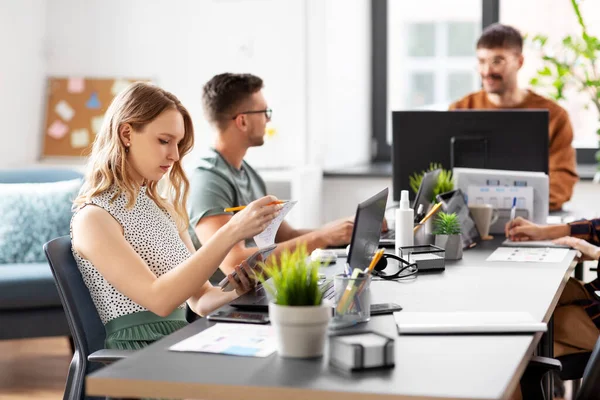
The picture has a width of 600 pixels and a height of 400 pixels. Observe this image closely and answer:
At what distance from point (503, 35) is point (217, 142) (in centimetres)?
170

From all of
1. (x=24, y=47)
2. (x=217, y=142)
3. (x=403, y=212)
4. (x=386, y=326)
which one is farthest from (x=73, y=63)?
(x=386, y=326)

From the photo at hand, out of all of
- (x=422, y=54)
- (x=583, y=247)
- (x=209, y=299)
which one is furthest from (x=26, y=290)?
Result: (x=422, y=54)

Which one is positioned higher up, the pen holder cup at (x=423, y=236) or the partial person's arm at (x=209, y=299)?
the pen holder cup at (x=423, y=236)

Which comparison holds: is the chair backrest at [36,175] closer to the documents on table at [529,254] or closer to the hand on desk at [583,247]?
the documents on table at [529,254]

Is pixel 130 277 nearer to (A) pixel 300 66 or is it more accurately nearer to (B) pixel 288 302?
(B) pixel 288 302

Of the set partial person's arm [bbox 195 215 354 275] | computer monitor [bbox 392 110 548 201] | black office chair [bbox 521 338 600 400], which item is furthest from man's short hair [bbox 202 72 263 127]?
black office chair [bbox 521 338 600 400]

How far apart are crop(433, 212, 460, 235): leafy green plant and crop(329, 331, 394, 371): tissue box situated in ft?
3.93

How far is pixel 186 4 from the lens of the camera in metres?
5.13

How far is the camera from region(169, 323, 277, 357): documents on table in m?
1.55

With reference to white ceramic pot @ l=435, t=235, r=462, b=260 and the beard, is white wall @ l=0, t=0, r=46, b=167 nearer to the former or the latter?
the beard

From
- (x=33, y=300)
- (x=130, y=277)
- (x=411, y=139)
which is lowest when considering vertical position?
(x=33, y=300)

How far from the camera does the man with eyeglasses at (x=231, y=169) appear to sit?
9.28 ft

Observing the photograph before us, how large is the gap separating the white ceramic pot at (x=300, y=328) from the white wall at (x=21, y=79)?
394 cm

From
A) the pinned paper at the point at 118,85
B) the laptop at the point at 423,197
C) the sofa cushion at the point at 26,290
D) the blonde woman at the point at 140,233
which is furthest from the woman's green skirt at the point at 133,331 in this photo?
the pinned paper at the point at 118,85
